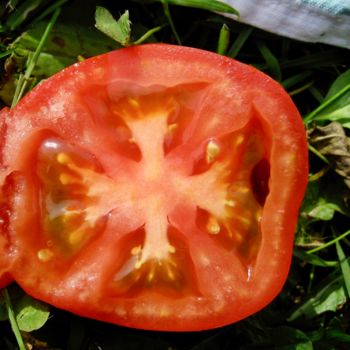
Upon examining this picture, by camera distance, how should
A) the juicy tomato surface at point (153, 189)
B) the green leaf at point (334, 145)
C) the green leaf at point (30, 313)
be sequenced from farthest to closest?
the green leaf at point (334, 145)
the green leaf at point (30, 313)
the juicy tomato surface at point (153, 189)

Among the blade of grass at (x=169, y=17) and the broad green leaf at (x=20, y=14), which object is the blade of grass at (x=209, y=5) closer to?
the blade of grass at (x=169, y=17)

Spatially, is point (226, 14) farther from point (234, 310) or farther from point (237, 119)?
point (234, 310)

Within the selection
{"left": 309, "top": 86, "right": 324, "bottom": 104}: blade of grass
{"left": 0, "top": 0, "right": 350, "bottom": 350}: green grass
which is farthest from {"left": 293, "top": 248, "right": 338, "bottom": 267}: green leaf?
{"left": 309, "top": 86, "right": 324, "bottom": 104}: blade of grass

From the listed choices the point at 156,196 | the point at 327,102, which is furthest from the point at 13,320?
the point at 327,102

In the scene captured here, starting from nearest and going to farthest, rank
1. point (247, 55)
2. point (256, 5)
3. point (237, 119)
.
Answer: point (237, 119), point (256, 5), point (247, 55)

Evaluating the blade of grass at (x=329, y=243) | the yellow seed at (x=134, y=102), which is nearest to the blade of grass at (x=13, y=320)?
the yellow seed at (x=134, y=102)

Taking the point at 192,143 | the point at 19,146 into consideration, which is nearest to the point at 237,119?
the point at 192,143

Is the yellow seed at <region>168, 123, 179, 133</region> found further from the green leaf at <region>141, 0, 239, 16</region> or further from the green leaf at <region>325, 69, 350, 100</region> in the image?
the green leaf at <region>325, 69, 350, 100</region>
